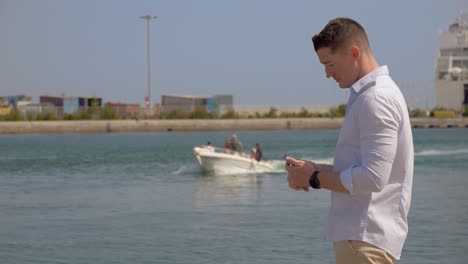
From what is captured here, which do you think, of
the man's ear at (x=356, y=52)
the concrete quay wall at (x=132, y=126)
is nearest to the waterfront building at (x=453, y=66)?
the concrete quay wall at (x=132, y=126)

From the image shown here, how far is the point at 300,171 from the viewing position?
13.6ft

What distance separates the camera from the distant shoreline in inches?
4387

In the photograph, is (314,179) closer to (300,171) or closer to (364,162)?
(300,171)

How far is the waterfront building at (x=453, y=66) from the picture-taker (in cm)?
13275

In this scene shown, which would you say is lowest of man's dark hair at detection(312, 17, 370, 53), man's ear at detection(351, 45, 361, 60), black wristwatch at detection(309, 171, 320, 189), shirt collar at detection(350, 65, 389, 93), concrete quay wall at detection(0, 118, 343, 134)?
concrete quay wall at detection(0, 118, 343, 134)

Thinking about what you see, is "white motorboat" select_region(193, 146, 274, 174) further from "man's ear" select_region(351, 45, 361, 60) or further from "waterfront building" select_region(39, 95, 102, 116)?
"waterfront building" select_region(39, 95, 102, 116)

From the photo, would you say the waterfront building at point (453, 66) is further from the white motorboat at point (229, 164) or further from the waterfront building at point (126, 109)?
the white motorboat at point (229, 164)

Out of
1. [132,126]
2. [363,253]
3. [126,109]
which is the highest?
[363,253]

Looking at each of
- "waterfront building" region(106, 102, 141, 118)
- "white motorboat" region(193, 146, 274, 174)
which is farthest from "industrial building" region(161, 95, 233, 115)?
"white motorboat" region(193, 146, 274, 174)

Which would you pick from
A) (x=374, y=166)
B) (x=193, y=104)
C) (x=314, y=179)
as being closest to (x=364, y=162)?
(x=374, y=166)

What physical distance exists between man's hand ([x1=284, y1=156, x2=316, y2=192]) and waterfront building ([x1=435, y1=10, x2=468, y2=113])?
13111 centimetres

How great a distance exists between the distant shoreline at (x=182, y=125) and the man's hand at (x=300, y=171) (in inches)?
4273

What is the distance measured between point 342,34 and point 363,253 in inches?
37.9

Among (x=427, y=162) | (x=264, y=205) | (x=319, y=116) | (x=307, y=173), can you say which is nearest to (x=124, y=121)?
(x=319, y=116)
